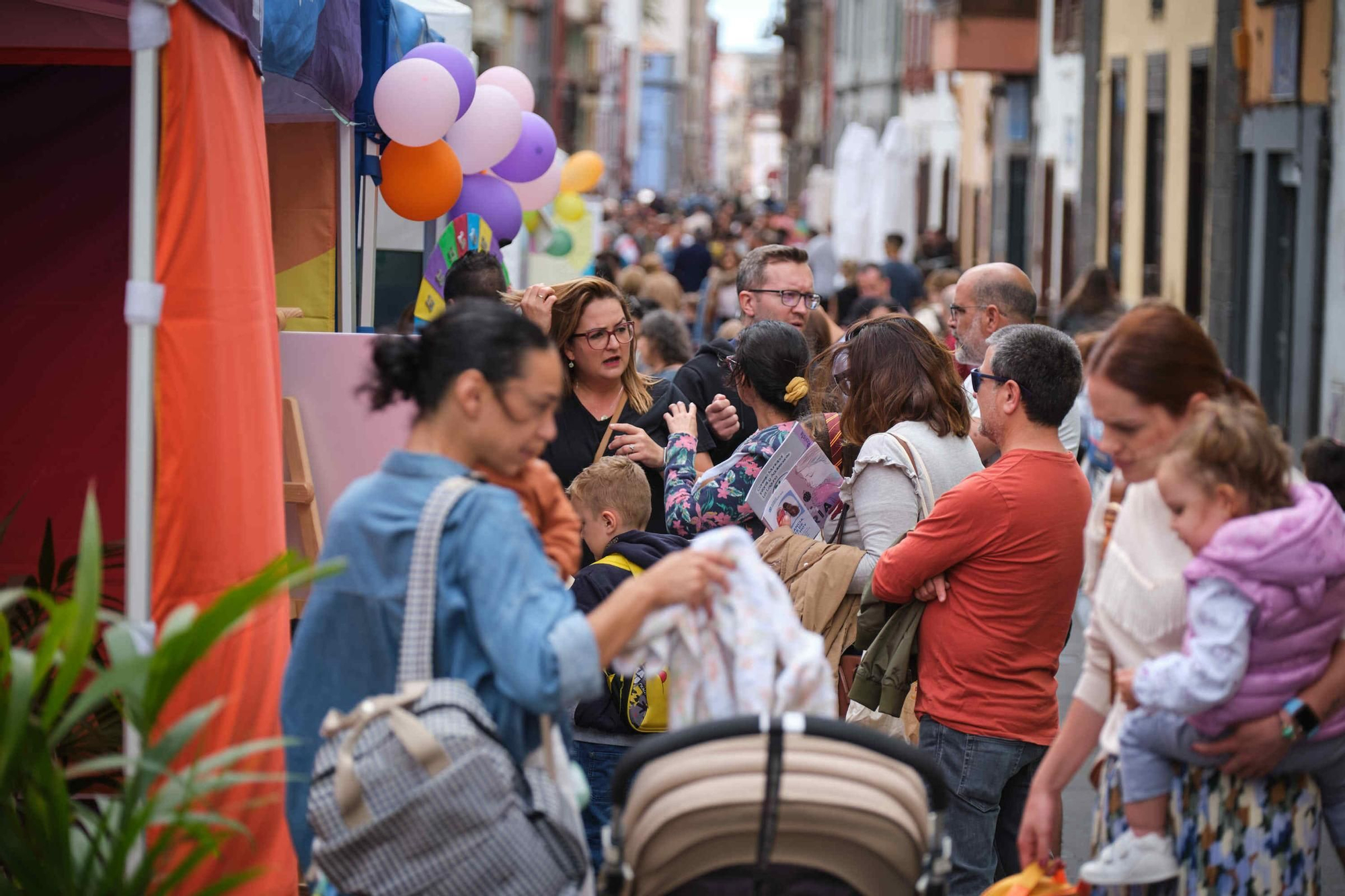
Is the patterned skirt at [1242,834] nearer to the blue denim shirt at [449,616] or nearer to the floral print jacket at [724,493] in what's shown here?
the blue denim shirt at [449,616]

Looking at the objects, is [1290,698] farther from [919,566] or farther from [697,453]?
[697,453]

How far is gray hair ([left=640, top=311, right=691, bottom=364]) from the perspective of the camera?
875 cm

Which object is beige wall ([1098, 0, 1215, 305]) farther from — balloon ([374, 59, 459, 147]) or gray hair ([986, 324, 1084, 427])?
gray hair ([986, 324, 1084, 427])

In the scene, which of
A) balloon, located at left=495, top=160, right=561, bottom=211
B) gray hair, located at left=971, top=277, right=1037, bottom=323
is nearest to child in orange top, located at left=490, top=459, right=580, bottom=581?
gray hair, located at left=971, top=277, right=1037, bottom=323

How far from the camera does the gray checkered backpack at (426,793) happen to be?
2.61m

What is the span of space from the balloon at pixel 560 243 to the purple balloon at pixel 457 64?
23.4 feet

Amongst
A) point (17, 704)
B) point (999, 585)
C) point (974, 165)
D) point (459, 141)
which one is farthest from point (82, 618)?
point (974, 165)

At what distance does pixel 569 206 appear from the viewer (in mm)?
14219

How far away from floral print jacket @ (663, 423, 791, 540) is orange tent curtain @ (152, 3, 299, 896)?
45.1 inches

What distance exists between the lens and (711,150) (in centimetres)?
16812

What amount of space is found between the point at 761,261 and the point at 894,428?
5.86 feet

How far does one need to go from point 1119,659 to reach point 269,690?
2.07 metres

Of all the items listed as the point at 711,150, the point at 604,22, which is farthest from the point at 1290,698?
the point at 711,150

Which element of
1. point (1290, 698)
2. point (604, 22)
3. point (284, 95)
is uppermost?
point (604, 22)
